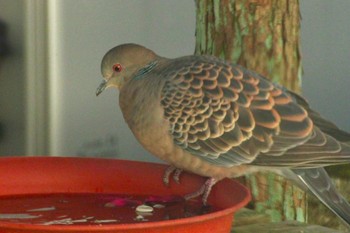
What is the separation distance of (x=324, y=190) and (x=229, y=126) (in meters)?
0.43

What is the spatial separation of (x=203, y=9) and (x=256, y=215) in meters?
0.96

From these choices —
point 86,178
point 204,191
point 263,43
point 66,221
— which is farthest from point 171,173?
point 263,43

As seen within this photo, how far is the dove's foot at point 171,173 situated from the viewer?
325 centimetres

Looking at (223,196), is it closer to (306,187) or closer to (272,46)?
(306,187)

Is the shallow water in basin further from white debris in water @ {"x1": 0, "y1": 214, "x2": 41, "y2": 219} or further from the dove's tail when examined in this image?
the dove's tail

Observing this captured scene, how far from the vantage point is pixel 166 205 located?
314 cm

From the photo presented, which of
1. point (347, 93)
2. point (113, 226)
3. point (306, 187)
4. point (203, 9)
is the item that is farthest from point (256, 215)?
point (347, 93)

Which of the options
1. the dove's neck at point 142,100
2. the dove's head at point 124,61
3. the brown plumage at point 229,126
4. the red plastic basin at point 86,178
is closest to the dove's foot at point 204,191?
the red plastic basin at point 86,178

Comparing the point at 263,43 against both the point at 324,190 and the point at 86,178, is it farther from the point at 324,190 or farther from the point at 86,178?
the point at 86,178

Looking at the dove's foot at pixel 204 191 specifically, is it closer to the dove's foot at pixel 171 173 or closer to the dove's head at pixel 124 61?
the dove's foot at pixel 171 173

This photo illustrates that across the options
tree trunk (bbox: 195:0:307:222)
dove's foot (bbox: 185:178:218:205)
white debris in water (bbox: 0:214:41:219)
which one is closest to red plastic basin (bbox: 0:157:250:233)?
dove's foot (bbox: 185:178:218:205)

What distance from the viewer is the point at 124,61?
379 cm

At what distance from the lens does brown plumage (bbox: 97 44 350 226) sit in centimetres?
341

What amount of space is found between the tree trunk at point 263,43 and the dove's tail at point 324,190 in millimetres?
634
